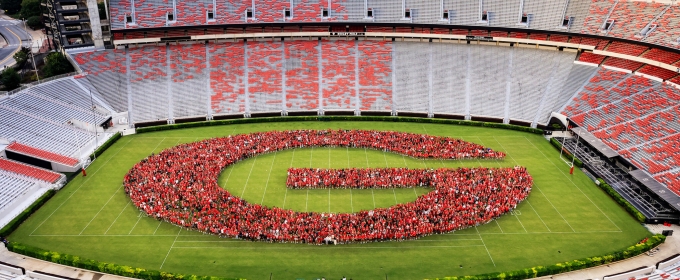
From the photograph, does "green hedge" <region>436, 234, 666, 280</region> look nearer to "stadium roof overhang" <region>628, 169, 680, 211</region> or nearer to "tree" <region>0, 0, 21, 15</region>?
"stadium roof overhang" <region>628, 169, 680, 211</region>

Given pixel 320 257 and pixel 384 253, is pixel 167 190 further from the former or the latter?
pixel 384 253

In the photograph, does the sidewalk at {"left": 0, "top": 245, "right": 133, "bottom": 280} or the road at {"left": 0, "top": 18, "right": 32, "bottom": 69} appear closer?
the sidewalk at {"left": 0, "top": 245, "right": 133, "bottom": 280}

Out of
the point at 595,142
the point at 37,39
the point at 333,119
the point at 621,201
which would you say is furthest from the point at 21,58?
the point at 621,201

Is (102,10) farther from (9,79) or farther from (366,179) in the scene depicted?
(366,179)

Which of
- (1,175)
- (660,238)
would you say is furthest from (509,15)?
(1,175)

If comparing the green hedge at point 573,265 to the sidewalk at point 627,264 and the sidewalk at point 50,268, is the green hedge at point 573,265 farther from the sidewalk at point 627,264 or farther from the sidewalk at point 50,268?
the sidewalk at point 50,268

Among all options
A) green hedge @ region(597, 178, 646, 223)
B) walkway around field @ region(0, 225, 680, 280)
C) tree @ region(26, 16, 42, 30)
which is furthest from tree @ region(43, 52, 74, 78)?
green hedge @ region(597, 178, 646, 223)
